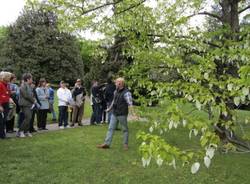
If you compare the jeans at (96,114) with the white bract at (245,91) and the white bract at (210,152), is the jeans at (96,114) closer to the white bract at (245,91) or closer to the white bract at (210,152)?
the white bract at (245,91)

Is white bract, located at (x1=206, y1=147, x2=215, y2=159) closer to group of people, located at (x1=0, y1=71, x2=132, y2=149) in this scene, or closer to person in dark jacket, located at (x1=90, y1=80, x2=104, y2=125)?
group of people, located at (x1=0, y1=71, x2=132, y2=149)

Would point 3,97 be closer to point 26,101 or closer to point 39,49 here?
point 26,101

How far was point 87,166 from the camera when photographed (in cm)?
1058

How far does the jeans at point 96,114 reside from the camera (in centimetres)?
1956

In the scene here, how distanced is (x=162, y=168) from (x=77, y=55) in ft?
135

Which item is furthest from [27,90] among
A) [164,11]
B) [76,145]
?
[164,11]

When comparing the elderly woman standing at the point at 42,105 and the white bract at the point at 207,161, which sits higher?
the elderly woman standing at the point at 42,105

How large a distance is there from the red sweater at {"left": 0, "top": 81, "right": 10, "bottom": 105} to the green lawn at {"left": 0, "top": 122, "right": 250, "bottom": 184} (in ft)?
3.84

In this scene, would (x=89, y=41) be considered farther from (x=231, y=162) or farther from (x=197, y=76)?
(x=197, y=76)

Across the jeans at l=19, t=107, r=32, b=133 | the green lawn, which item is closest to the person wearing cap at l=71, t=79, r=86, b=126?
the jeans at l=19, t=107, r=32, b=133

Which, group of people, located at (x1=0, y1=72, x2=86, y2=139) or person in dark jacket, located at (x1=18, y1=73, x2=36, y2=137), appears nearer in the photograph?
group of people, located at (x1=0, y1=72, x2=86, y2=139)

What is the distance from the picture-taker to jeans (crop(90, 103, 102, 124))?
770 inches

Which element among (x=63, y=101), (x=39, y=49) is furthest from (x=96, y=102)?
(x=39, y=49)

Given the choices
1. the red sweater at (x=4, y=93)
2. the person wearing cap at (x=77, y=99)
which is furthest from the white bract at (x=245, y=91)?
the person wearing cap at (x=77, y=99)
